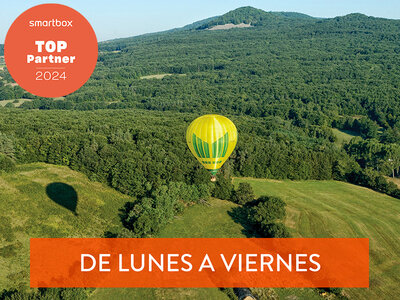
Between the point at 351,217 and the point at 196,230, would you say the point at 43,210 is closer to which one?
the point at 196,230

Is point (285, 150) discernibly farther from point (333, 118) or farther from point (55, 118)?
point (55, 118)

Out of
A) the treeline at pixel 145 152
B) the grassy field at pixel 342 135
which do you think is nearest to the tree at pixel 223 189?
the treeline at pixel 145 152

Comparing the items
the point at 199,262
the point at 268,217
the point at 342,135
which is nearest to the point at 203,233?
the point at 199,262

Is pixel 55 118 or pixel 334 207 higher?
pixel 55 118

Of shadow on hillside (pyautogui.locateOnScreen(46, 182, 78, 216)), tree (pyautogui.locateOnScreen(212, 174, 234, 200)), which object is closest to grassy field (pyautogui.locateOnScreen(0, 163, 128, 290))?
shadow on hillside (pyautogui.locateOnScreen(46, 182, 78, 216))

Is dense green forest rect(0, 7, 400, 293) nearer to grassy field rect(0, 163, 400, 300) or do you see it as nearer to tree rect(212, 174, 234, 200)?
tree rect(212, 174, 234, 200)

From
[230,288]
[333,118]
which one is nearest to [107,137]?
[230,288]

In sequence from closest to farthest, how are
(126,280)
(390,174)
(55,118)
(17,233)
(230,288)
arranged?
(230,288) → (126,280) → (17,233) → (390,174) → (55,118)

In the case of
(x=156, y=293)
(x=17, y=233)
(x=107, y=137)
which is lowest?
(x=156, y=293)
